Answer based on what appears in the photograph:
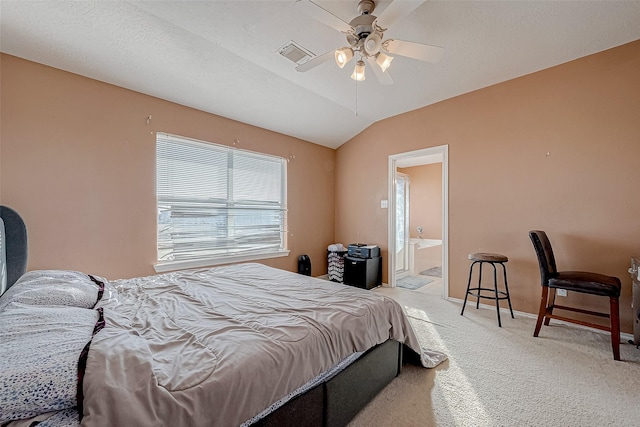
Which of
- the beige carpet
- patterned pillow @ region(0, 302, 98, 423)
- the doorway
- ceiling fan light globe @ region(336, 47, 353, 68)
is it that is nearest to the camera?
patterned pillow @ region(0, 302, 98, 423)

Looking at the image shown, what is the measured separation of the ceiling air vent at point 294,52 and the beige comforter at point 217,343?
2191 mm

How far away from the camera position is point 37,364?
79cm

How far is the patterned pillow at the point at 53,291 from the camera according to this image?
134cm

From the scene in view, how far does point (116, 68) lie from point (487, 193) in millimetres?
4247

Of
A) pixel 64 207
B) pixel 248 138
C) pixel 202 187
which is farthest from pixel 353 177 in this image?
pixel 64 207

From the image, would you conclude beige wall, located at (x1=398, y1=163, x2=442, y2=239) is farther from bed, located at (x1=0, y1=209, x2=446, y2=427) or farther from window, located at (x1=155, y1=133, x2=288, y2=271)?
bed, located at (x1=0, y1=209, x2=446, y2=427)

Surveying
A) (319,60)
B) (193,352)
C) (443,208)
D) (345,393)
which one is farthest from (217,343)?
(443,208)

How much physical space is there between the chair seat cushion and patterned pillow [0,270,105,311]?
11.5 ft

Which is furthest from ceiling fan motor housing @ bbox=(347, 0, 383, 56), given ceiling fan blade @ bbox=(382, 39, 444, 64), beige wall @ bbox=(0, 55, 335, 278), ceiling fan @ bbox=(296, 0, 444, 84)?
beige wall @ bbox=(0, 55, 335, 278)

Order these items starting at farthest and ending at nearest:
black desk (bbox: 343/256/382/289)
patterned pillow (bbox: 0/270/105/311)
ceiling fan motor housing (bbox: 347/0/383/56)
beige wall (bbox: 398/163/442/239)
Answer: beige wall (bbox: 398/163/442/239) < black desk (bbox: 343/256/382/289) < ceiling fan motor housing (bbox: 347/0/383/56) < patterned pillow (bbox: 0/270/105/311)

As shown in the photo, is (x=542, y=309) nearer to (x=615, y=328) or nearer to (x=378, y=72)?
(x=615, y=328)

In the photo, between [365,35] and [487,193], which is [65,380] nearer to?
[365,35]

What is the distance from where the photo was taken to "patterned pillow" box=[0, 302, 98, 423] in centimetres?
73

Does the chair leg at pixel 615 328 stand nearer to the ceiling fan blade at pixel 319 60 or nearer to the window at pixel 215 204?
the ceiling fan blade at pixel 319 60
